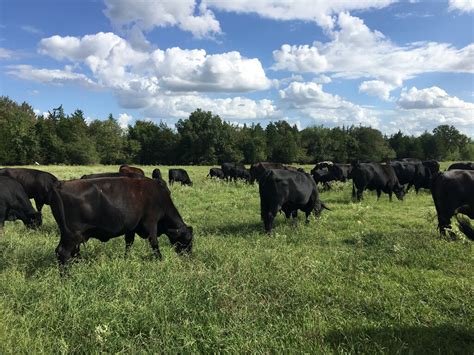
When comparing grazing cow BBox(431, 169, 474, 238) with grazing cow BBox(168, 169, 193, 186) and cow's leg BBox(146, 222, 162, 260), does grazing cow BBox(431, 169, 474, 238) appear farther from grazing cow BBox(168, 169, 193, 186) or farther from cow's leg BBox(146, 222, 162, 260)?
grazing cow BBox(168, 169, 193, 186)

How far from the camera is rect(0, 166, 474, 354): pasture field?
15.0 feet

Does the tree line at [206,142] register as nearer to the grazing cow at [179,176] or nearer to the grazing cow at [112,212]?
the grazing cow at [179,176]

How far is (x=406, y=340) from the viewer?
471cm

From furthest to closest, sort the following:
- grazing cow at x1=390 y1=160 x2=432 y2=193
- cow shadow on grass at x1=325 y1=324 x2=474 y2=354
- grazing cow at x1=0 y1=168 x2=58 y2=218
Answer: grazing cow at x1=390 y1=160 x2=432 y2=193
grazing cow at x1=0 y1=168 x2=58 y2=218
cow shadow on grass at x1=325 y1=324 x2=474 y2=354

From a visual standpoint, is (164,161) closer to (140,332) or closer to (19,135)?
(19,135)

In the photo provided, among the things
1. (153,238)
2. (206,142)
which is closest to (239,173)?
(153,238)

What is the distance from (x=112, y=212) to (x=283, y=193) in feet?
17.1

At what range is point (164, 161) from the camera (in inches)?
3093

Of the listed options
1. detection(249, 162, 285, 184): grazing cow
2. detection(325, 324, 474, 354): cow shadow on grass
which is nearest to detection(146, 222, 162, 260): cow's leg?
detection(325, 324, 474, 354): cow shadow on grass

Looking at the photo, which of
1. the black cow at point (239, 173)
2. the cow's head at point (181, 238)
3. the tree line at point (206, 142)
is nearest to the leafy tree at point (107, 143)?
the tree line at point (206, 142)

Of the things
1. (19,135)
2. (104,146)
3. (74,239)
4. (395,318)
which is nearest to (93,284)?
(74,239)

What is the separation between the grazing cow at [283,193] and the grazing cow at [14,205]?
6010 mm

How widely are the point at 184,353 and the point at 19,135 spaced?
6884 cm

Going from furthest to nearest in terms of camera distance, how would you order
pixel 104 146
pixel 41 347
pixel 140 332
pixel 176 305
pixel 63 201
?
pixel 104 146
pixel 63 201
pixel 176 305
pixel 140 332
pixel 41 347
